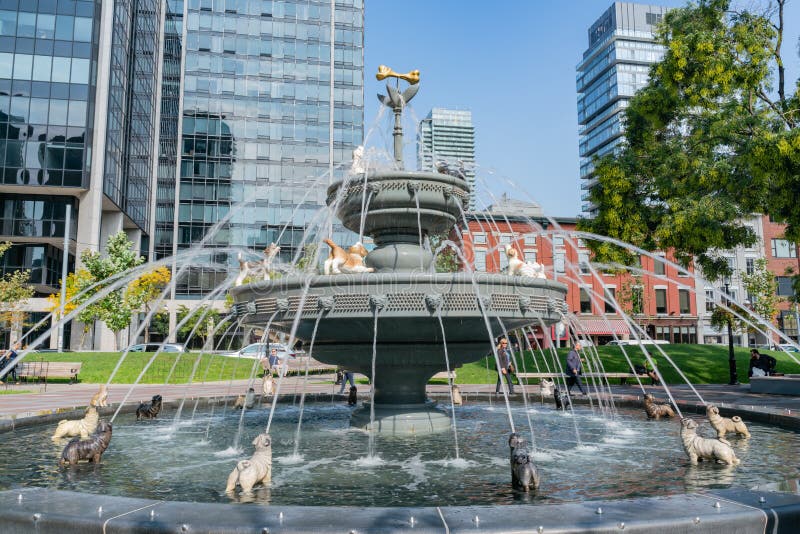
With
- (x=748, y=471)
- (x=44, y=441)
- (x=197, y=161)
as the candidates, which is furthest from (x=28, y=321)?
(x=748, y=471)

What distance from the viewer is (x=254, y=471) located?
18.4 feet

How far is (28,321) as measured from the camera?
149ft

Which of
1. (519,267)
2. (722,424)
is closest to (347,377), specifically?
(519,267)

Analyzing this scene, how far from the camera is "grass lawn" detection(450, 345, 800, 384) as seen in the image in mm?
28734

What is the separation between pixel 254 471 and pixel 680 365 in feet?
101

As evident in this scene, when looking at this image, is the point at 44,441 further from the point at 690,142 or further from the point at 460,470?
the point at 690,142

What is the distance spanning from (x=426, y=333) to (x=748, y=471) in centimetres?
431

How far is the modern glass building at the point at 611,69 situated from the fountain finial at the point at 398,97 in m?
116

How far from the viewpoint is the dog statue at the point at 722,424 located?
817 centimetres

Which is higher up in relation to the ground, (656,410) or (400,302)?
(400,302)

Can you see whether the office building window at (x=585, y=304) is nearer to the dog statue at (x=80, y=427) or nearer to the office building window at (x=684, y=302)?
the office building window at (x=684, y=302)

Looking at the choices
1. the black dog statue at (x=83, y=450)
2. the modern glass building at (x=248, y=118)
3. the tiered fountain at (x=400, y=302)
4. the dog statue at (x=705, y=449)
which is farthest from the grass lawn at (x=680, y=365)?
the modern glass building at (x=248, y=118)

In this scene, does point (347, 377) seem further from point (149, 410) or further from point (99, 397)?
point (99, 397)

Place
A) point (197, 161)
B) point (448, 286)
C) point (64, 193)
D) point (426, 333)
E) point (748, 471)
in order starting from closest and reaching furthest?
point (748, 471) → point (448, 286) → point (426, 333) → point (64, 193) → point (197, 161)
